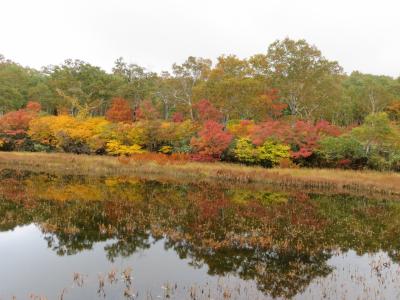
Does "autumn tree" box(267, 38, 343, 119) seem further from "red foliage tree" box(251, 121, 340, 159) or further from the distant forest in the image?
"red foliage tree" box(251, 121, 340, 159)

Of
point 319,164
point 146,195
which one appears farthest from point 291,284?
point 319,164

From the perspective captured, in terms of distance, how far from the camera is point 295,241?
16406 mm

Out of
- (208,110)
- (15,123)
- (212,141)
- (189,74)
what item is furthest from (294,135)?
(15,123)

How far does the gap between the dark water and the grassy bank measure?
228 inches

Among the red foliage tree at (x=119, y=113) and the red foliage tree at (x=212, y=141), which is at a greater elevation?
the red foliage tree at (x=119, y=113)

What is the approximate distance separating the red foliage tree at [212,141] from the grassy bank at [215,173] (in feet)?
6.93

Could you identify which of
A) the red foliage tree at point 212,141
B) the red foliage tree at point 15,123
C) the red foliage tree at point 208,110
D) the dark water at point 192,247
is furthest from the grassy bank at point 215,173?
the red foliage tree at point 208,110

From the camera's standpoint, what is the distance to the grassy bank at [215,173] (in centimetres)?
3247

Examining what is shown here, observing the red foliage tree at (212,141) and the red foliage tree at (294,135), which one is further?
the red foliage tree at (212,141)

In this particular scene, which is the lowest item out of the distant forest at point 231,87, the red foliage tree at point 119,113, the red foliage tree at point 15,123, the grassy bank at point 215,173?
the grassy bank at point 215,173

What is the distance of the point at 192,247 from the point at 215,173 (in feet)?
70.7

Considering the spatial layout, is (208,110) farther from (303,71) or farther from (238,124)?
(303,71)

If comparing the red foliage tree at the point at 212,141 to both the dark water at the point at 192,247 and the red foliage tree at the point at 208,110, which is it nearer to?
the red foliage tree at the point at 208,110

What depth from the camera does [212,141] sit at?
137 feet
